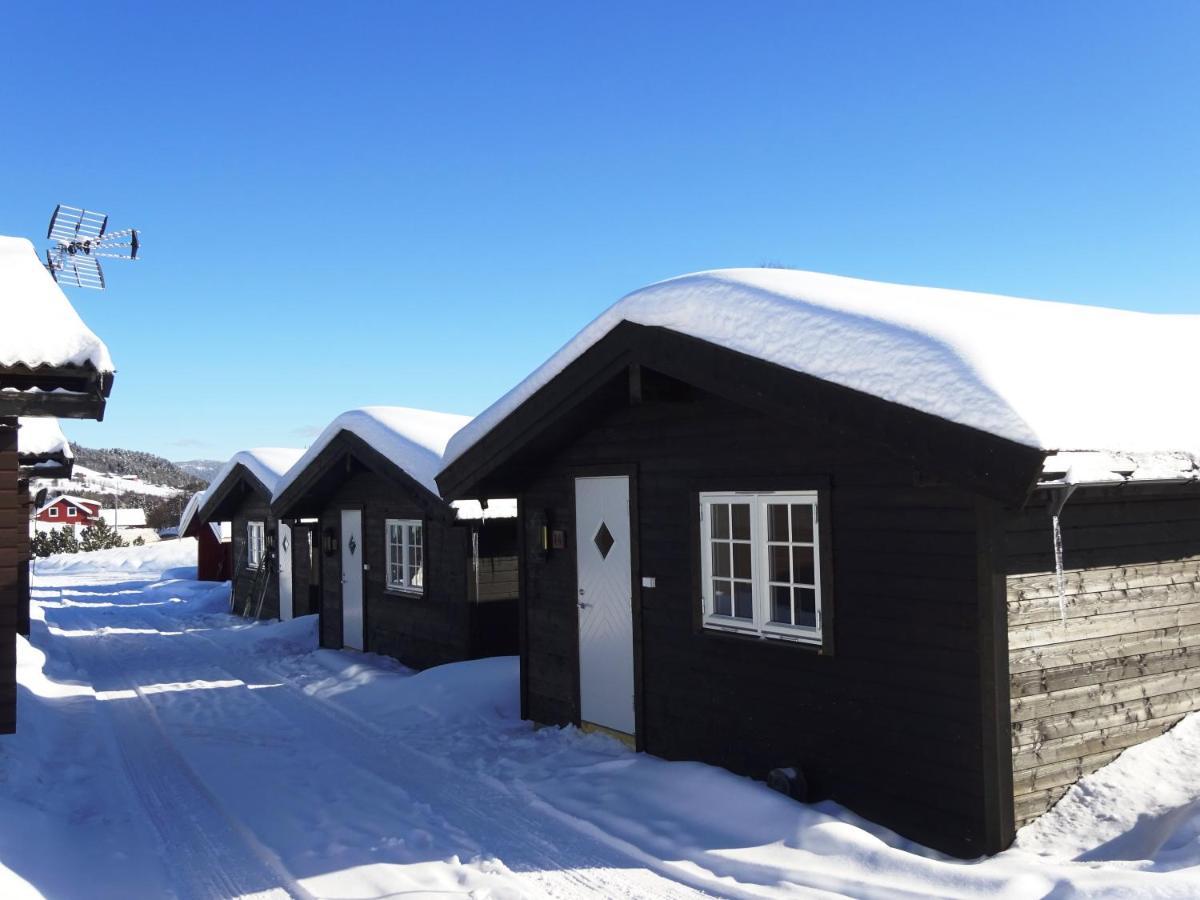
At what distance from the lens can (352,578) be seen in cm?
1435

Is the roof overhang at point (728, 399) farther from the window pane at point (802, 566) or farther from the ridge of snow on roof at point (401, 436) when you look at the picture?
the ridge of snow on roof at point (401, 436)

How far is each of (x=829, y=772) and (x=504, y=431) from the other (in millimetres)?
3881

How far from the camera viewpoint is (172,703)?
1057cm

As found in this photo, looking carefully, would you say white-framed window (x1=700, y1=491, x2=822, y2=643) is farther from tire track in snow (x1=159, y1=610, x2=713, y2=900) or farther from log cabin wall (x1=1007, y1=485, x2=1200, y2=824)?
tire track in snow (x1=159, y1=610, x2=713, y2=900)

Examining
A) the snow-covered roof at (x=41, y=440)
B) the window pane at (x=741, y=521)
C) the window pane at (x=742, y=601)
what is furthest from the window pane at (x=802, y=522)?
the snow-covered roof at (x=41, y=440)

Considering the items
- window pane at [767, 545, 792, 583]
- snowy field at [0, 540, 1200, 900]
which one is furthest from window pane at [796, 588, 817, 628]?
snowy field at [0, 540, 1200, 900]

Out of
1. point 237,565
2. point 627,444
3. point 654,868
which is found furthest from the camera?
point 237,565

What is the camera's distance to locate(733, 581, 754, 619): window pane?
6537 millimetres

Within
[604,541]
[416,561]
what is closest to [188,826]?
[604,541]

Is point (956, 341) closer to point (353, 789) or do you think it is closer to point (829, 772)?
point (829, 772)

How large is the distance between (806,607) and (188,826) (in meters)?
4.28

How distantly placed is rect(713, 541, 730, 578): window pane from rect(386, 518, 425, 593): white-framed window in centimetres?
638

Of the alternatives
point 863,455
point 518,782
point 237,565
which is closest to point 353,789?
point 518,782

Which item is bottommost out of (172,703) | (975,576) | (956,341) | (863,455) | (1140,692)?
(172,703)
